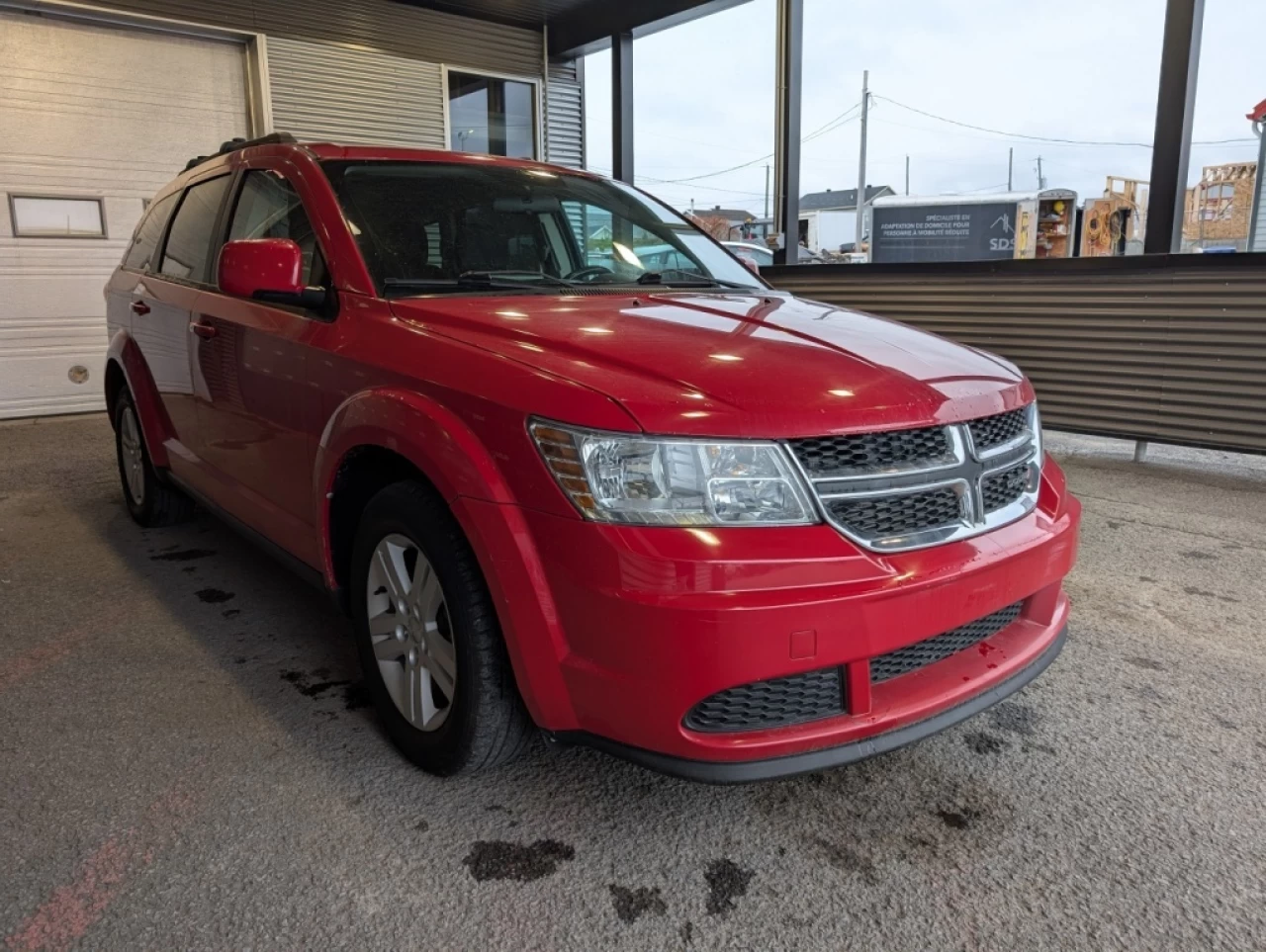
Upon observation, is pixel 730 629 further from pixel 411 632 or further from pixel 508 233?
pixel 508 233

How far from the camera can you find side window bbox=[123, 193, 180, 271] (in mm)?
3814

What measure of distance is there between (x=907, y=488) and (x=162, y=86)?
826 cm

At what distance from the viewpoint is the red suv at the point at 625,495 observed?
62.5 inches

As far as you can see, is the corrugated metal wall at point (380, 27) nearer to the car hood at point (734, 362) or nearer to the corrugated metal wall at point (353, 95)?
the corrugated metal wall at point (353, 95)

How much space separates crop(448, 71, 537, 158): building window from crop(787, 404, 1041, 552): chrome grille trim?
8.34 m

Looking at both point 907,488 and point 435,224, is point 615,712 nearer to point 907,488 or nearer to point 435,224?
point 907,488

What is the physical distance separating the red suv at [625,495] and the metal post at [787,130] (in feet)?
17.4

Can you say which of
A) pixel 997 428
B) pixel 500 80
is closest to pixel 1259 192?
pixel 500 80

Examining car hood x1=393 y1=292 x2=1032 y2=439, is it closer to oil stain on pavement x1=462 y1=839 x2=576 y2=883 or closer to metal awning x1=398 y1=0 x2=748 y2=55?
oil stain on pavement x1=462 y1=839 x2=576 y2=883

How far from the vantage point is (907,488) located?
1.71 meters

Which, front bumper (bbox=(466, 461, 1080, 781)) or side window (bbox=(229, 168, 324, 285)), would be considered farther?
side window (bbox=(229, 168, 324, 285))

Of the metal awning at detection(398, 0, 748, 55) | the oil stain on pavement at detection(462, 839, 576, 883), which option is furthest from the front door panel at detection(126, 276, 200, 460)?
the metal awning at detection(398, 0, 748, 55)

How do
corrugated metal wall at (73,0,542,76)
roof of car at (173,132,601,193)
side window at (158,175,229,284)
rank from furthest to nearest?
corrugated metal wall at (73,0,542,76) → side window at (158,175,229,284) → roof of car at (173,132,601,193)

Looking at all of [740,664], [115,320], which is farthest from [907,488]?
[115,320]
